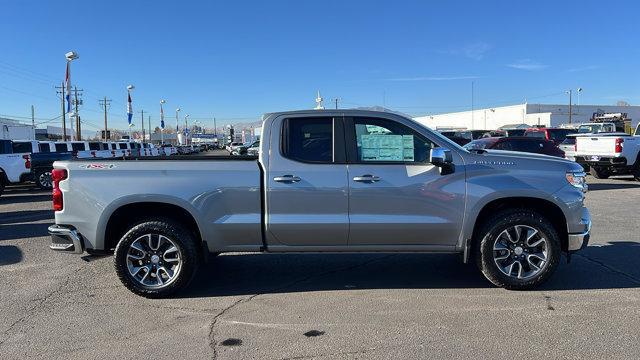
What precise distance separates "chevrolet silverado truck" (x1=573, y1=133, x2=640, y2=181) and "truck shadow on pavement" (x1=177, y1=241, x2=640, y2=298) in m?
10.6

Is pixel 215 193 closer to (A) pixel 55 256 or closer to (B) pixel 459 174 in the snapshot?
(B) pixel 459 174

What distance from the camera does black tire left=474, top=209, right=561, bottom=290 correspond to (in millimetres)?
5426

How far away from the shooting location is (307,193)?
5336mm

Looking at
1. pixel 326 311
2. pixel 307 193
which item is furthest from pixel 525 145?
pixel 326 311

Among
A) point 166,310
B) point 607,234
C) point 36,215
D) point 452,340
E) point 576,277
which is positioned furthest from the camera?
point 36,215

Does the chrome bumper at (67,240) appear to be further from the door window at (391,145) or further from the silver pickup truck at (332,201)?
the door window at (391,145)

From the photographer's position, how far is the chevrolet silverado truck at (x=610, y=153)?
16625mm

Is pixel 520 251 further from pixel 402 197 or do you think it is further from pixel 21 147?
pixel 21 147

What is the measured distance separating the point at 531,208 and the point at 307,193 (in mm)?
2434

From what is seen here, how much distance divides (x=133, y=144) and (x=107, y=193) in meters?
28.2

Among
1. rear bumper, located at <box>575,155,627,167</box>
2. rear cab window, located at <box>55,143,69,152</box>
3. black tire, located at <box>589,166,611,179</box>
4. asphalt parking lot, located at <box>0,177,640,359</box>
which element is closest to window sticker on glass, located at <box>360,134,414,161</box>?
asphalt parking lot, located at <box>0,177,640,359</box>

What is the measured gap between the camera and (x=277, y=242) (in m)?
5.47

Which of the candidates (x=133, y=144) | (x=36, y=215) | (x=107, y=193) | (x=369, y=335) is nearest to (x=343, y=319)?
(x=369, y=335)

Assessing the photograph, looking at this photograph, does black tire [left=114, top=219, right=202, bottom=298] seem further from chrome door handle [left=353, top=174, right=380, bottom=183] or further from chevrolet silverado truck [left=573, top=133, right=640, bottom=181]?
chevrolet silverado truck [left=573, top=133, right=640, bottom=181]
